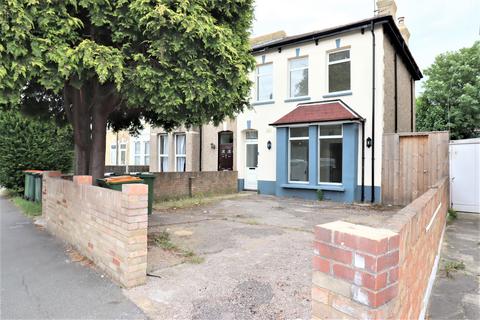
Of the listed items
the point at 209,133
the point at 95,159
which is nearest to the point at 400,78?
the point at 209,133

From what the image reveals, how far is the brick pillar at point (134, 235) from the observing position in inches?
147

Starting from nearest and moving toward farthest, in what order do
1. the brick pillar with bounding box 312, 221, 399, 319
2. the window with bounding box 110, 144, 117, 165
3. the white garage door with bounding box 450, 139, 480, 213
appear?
the brick pillar with bounding box 312, 221, 399, 319, the white garage door with bounding box 450, 139, 480, 213, the window with bounding box 110, 144, 117, 165

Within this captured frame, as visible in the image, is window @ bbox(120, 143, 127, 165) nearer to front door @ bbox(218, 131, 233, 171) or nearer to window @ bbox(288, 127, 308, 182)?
front door @ bbox(218, 131, 233, 171)

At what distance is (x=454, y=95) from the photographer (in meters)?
22.1

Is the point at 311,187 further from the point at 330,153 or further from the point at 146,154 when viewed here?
the point at 146,154

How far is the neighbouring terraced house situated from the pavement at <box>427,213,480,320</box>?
160 inches

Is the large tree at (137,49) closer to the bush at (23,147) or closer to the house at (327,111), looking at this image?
the house at (327,111)

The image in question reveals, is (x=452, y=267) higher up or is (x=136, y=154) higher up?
(x=136, y=154)

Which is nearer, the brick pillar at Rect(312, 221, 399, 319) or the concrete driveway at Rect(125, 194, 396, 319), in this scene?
the brick pillar at Rect(312, 221, 399, 319)

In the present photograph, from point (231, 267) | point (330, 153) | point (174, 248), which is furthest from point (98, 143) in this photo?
point (330, 153)

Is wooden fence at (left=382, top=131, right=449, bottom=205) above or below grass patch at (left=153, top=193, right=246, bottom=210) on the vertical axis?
above

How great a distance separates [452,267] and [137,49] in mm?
5977

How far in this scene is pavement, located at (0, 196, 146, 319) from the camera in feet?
10.5

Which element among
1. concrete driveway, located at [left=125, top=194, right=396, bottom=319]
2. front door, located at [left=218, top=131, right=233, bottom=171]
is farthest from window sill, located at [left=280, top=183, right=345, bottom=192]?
front door, located at [left=218, top=131, right=233, bottom=171]
